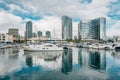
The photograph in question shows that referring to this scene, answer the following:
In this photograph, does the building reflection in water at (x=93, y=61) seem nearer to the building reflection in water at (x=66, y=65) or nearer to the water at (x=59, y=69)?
the water at (x=59, y=69)

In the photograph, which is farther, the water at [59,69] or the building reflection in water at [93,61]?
the building reflection in water at [93,61]

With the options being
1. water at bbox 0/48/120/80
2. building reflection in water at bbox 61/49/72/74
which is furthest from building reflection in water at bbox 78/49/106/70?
building reflection in water at bbox 61/49/72/74

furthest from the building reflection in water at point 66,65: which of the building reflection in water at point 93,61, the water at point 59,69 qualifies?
the building reflection in water at point 93,61

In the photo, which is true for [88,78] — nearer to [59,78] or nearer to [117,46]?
[59,78]

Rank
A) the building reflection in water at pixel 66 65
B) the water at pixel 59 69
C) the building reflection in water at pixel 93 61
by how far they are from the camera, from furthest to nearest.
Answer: the building reflection in water at pixel 93 61 < the building reflection in water at pixel 66 65 < the water at pixel 59 69

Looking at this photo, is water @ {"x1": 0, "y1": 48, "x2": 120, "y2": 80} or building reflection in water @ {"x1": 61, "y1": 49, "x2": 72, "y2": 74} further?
building reflection in water @ {"x1": 61, "y1": 49, "x2": 72, "y2": 74}

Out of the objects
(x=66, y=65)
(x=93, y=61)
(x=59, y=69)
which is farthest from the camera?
(x=93, y=61)

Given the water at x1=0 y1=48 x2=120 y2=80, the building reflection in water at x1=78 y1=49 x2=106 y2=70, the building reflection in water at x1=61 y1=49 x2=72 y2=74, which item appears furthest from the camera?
the building reflection in water at x1=78 y1=49 x2=106 y2=70

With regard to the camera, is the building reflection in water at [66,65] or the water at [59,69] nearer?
the water at [59,69]

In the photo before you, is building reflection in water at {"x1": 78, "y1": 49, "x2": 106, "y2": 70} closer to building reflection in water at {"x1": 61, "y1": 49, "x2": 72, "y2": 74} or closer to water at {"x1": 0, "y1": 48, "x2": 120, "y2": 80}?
water at {"x1": 0, "y1": 48, "x2": 120, "y2": 80}

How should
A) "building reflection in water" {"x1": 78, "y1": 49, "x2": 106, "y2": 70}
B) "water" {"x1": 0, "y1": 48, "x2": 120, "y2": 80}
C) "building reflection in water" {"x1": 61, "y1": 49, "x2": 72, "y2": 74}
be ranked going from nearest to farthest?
"water" {"x1": 0, "y1": 48, "x2": 120, "y2": 80}, "building reflection in water" {"x1": 61, "y1": 49, "x2": 72, "y2": 74}, "building reflection in water" {"x1": 78, "y1": 49, "x2": 106, "y2": 70}

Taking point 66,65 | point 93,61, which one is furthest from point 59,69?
point 93,61

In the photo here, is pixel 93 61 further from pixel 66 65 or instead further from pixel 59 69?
pixel 59 69

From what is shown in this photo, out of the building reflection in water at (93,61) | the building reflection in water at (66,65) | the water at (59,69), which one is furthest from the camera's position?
the building reflection in water at (93,61)
